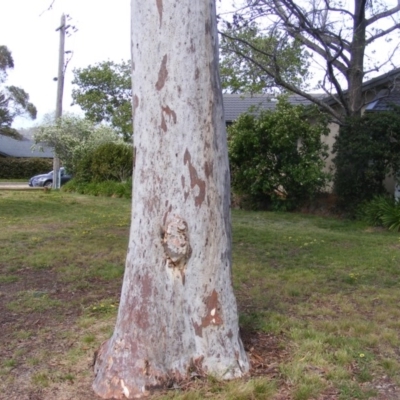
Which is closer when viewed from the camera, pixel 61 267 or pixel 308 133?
pixel 61 267

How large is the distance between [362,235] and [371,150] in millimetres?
2751

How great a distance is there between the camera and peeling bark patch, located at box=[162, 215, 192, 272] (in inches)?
157

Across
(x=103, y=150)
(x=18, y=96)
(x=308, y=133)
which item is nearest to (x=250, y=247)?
(x=308, y=133)

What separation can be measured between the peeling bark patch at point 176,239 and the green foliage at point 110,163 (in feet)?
56.6

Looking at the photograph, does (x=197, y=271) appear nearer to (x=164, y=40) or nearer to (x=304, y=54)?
(x=164, y=40)

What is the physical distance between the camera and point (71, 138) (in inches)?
1013

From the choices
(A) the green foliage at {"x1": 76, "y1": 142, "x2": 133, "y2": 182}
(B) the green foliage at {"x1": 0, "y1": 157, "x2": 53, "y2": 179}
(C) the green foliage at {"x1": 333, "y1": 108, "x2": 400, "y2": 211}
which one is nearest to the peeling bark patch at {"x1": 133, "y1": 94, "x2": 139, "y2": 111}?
(C) the green foliage at {"x1": 333, "y1": 108, "x2": 400, "y2": 211}

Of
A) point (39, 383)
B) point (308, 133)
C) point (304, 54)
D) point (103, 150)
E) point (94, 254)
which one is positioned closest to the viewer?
point (39, 383)

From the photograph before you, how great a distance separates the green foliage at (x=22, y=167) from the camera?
4369cm

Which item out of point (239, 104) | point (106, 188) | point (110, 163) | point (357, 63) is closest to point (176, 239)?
point (357, 63)

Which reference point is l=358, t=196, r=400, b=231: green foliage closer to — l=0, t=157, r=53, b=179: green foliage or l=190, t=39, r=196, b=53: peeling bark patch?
l=190, t=39, r=196, b=53: peeling bark patch

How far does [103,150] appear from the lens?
863 inches

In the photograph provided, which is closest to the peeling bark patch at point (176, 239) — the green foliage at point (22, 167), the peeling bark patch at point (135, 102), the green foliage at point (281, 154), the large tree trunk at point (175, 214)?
the large tree trunk at point (175, 214)

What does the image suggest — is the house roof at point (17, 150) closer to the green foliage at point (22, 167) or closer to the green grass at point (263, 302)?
the green foliage at point (22, 167)
